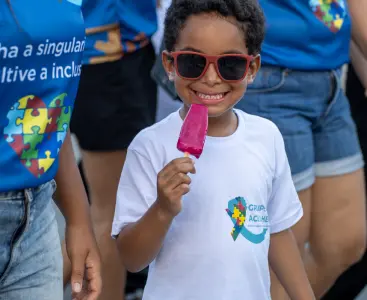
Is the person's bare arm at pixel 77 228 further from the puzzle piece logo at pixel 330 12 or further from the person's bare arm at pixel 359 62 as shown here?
the person's bare arm at pixel 359 62

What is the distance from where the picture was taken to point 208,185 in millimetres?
3068

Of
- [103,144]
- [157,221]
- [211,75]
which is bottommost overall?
[103,144]

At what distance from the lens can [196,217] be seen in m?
3.05

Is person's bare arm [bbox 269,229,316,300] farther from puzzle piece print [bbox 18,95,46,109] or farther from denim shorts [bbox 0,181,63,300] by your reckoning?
puzzle piece print [bbox 18,95,46,109]

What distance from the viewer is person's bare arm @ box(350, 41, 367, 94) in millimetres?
4352

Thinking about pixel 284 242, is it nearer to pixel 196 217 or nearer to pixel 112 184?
pixel 196 217

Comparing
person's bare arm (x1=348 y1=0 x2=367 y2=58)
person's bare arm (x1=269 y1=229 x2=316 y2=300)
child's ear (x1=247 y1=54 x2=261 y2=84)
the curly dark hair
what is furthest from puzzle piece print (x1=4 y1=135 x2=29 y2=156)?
person's bare arm (x1=348 y1=0 x2=367 y2=58)

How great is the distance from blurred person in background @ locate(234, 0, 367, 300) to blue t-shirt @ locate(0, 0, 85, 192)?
130cm

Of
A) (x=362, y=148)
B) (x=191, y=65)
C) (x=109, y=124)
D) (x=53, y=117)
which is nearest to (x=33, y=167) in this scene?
(x=53, y=117)

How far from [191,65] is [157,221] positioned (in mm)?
492

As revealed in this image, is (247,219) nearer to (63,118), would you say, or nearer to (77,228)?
(77,228)

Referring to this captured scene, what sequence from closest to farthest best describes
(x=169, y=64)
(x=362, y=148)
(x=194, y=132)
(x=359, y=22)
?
1. (x=194, y=132)
2. (x=169, y=64)
3. (x=359, y=22)
4. (x=362, y=148)

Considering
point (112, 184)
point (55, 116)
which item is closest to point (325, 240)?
point (112, 184)

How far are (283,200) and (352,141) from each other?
1.07 meters
